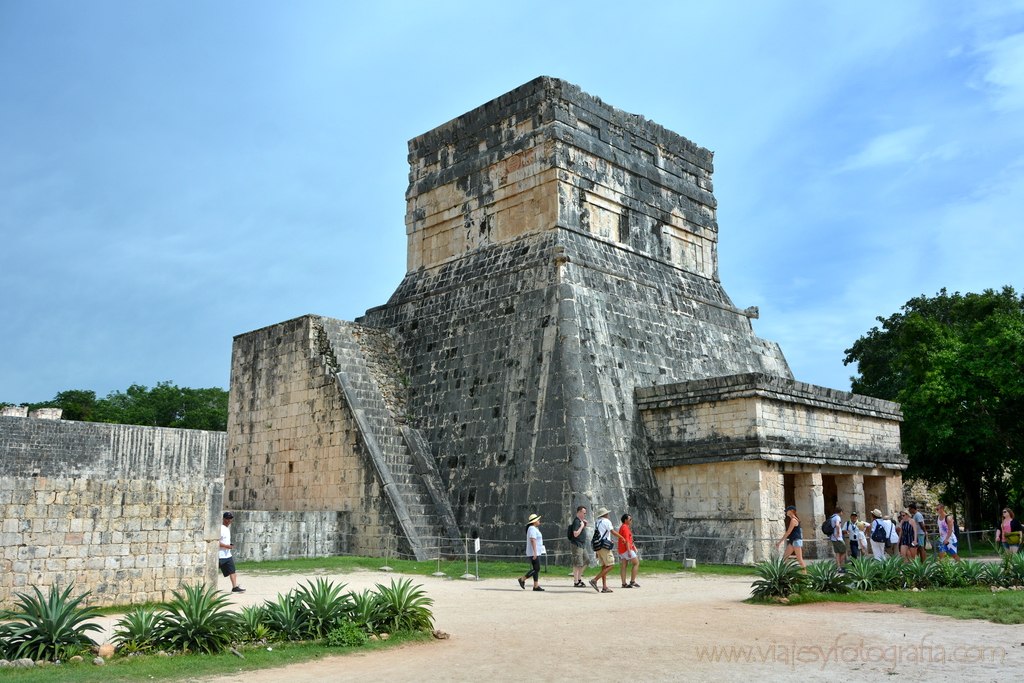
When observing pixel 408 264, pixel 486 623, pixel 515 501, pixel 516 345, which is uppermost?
pixel 408 264

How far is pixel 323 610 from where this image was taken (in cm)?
879

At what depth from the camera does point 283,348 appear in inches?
819

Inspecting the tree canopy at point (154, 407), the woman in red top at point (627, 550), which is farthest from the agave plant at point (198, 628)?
the tree canopy at point (154, 407)

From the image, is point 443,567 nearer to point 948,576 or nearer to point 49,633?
point 948,576

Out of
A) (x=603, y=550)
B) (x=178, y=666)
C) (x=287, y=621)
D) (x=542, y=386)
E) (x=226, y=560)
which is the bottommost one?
(x=178, y=666)

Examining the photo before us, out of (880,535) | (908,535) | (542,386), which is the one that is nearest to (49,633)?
(542,386)

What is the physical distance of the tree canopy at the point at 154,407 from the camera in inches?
1907

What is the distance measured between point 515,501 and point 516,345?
131 inches

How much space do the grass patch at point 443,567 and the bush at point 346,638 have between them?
662 cm

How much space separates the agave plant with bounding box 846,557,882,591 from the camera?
1193cm

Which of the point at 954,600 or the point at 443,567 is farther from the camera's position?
the point at 443,567

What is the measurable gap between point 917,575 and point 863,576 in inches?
35.6

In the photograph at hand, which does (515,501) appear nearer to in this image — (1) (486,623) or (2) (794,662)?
(1) (486,623)

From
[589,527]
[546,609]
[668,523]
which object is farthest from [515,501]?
[546,609]
